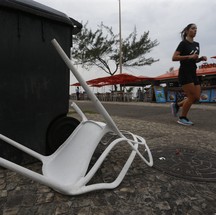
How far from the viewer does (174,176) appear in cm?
173

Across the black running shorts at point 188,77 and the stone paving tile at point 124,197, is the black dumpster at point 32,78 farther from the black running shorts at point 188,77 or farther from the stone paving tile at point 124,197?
the black running shorts at point 188,77

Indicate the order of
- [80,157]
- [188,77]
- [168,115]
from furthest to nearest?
[168,115] < [188,77] < [80,157]

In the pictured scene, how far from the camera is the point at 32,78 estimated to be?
197 centimetres

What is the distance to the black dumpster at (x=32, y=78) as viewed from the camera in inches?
71.7

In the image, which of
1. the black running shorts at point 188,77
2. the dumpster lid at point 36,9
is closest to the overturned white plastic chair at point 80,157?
the dumpster lid at point 36,9

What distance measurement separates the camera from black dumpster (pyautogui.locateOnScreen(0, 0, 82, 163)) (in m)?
1.82

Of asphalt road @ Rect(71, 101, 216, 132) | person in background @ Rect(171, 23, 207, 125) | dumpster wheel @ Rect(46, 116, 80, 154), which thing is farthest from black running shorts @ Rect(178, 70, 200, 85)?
dumpster wheel @ Rect(46, 116, 80, 154)

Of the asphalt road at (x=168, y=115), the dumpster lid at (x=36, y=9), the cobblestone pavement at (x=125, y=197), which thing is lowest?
the asphalt road at (x=168, y=115)

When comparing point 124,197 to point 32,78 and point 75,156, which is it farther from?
point 32,78

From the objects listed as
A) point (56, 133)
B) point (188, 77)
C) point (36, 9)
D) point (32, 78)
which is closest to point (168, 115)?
point (188, 77)

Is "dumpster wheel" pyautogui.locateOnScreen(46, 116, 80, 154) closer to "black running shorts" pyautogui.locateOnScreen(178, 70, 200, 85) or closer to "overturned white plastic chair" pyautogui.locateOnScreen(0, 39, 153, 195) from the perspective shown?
"overturned white plastic chair" pyautogui.locateOnScreen(0, 39, 153, 195)

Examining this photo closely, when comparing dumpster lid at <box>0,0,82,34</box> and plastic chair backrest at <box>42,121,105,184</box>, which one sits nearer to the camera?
plastic chair backrest at <box>42,121,105,184</box>

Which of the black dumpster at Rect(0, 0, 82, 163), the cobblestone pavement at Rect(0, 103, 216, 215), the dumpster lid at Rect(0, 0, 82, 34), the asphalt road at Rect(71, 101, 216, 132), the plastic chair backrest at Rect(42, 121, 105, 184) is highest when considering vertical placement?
the dumpster lid at Rect(0, 0, 82, 34)

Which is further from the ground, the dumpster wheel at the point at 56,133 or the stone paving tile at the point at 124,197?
the dumpster wheel at the point at 56,133
